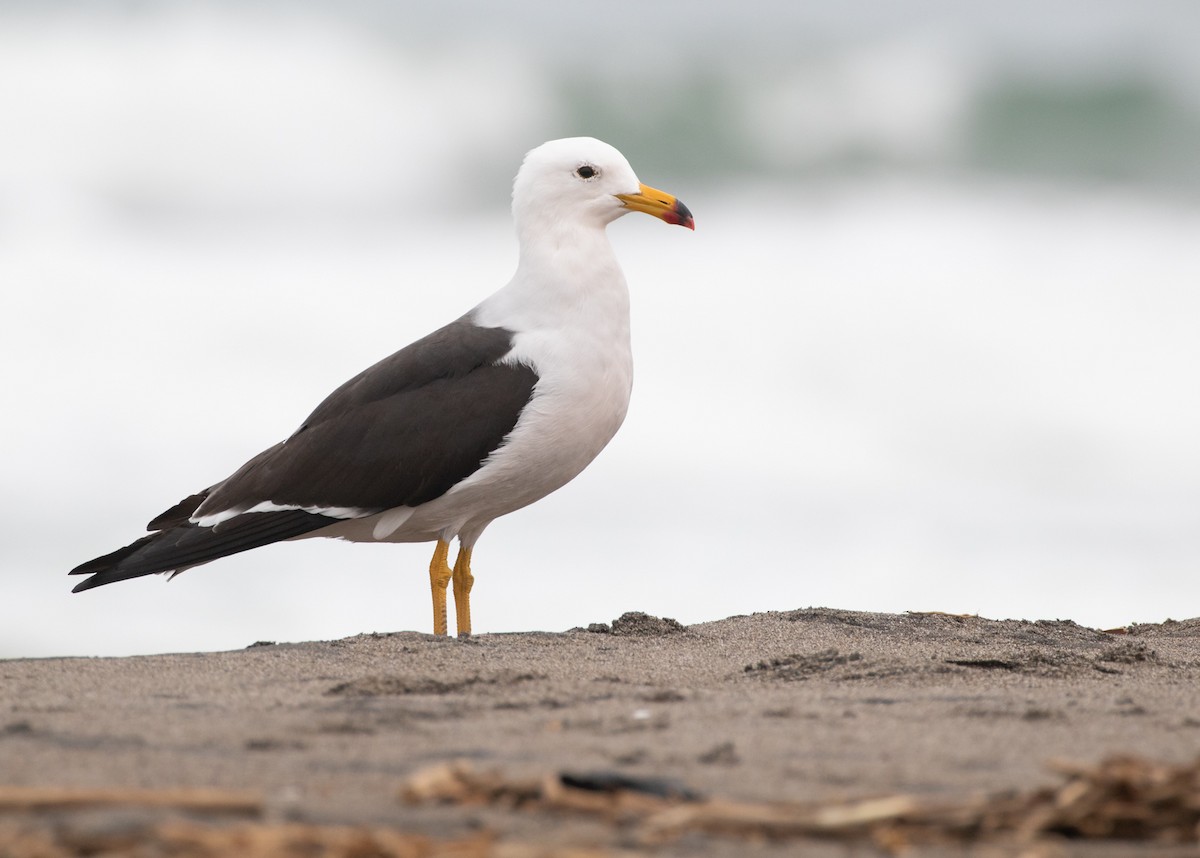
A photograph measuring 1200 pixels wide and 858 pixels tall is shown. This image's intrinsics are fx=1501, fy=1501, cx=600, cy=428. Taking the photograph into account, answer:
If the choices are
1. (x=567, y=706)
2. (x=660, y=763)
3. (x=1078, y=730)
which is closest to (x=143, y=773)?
(x=660, y=763)

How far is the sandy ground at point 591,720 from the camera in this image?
91.6 inches

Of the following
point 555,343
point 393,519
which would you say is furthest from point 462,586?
point 555,343

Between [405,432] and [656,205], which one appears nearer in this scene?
[405,432]

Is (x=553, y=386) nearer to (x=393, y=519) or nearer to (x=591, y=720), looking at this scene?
(x=393, y=519)

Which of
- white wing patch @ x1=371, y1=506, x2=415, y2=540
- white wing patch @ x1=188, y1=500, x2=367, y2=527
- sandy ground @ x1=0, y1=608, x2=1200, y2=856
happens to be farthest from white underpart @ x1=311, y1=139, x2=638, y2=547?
sandy ground @ x1=0, y1=608, x2=1200, y2=856

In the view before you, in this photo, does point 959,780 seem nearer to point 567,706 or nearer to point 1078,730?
point 1078,730

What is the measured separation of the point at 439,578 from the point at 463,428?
0.71 metres

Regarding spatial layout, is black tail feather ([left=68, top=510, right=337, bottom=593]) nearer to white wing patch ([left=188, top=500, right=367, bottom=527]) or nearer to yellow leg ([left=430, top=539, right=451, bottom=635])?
white wing patch ([left=188, top=500, right=367, bottom=527])

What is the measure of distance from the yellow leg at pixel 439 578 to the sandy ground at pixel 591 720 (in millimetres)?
1165

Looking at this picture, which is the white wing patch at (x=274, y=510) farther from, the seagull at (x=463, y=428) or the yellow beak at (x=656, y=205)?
the yellow beak at (x=656, y=205)

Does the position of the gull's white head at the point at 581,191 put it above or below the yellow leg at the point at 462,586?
→ above

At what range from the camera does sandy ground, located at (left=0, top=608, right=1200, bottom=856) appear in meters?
2.33

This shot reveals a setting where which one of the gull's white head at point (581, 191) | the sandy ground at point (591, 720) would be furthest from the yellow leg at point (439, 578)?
the gull's white head at point (581, 191)

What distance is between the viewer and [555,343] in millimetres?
5734
